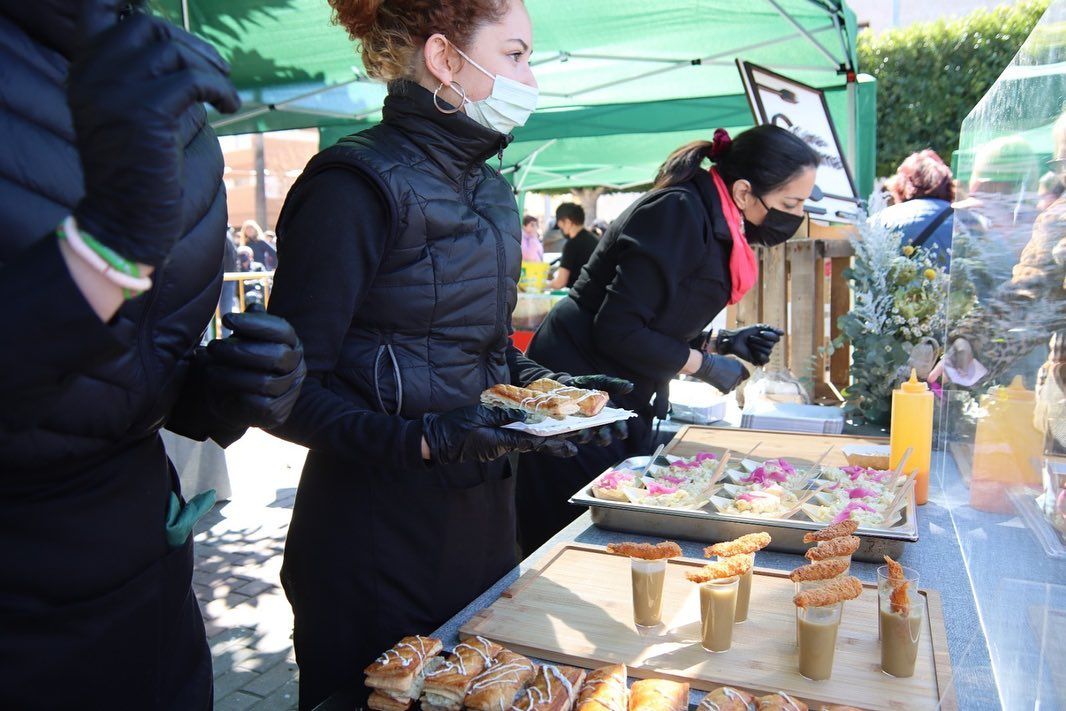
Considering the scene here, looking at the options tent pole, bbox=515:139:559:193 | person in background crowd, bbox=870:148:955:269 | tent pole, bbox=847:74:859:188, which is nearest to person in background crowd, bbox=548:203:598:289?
tent pole, bbox=515:139:559:193

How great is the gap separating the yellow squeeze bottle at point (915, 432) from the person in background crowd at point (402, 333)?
3.63ft

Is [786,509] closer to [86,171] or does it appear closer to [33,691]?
[33,691]

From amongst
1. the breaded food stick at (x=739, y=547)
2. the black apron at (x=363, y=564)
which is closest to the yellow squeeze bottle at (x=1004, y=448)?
the breaded food stick at (x=739, y=547)

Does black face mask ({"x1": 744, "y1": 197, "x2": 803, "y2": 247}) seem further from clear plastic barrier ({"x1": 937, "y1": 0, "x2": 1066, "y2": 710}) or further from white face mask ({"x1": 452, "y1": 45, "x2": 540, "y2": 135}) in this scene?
white face mask ({"x1": 452, "y1": 45, "x2": 540, "y2": 135})

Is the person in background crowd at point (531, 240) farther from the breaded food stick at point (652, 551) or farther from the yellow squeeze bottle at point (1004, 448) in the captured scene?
the breaded food stick at point (652, 551)

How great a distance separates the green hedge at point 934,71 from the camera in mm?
14484

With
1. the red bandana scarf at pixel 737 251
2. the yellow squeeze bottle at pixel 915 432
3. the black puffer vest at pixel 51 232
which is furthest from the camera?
the red bandana scarf at pixel 737 251

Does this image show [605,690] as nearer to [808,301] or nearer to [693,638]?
[693,638]

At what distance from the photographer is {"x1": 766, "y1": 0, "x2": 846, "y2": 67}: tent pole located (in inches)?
207

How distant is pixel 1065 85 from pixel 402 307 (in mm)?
1214

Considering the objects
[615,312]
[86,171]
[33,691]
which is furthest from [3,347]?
[615,312]

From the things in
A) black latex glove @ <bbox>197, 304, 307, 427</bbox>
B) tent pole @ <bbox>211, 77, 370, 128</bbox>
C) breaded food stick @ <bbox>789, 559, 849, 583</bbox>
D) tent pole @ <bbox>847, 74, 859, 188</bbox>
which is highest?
tent pole @ <bbox>211, 77, 370, 128</bbox>

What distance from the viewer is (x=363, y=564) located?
169 cm

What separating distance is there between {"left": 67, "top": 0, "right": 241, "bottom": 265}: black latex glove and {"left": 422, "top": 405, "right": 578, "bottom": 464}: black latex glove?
0.80 meters
